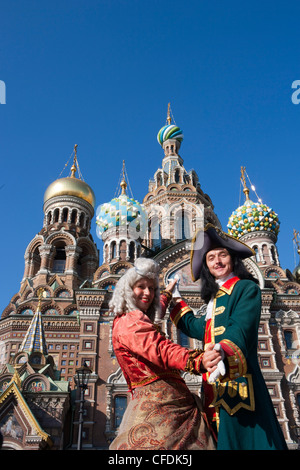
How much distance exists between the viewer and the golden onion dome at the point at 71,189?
92.5ft

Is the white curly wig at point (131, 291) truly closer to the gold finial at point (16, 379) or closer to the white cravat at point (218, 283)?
the white cravat at point (218, 283)

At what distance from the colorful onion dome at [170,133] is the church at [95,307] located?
9.95ft

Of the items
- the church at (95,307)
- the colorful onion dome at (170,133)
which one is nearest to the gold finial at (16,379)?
the church at (95,307)

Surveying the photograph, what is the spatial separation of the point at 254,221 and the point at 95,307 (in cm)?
1240

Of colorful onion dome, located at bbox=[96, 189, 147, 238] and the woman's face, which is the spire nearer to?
colorful onion dome, located at bbox=[96, 189, 147, 238]

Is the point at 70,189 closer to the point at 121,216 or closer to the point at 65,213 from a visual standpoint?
the point at 65,213

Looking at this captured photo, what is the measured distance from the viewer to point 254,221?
2592 centimetres

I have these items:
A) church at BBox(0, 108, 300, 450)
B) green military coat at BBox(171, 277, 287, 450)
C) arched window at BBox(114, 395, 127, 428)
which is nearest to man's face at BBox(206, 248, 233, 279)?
green military coat at BBox(171, 277, 287, 450)

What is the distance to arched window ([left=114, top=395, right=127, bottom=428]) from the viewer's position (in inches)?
617

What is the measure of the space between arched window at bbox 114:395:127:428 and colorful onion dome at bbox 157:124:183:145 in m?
24.1

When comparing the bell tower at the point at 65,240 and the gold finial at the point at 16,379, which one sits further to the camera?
the bell tower at the point at 65,240

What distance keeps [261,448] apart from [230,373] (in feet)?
2.07

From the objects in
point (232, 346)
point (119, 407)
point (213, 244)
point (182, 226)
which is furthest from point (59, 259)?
point (232, 346)

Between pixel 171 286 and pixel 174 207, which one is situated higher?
pixel 174 207
